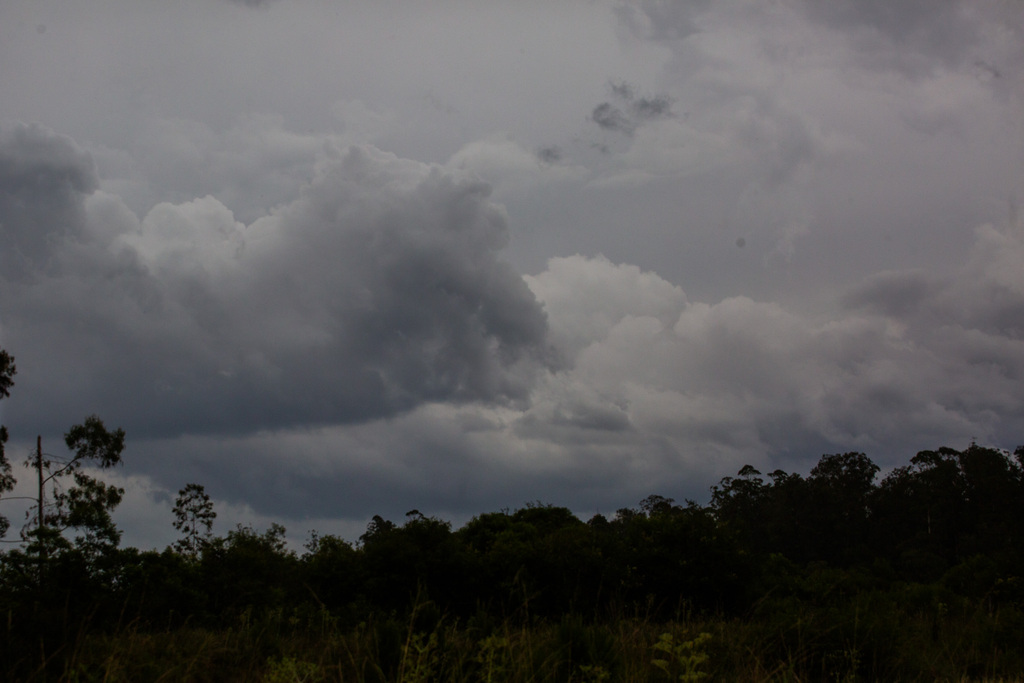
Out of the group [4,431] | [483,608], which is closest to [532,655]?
[483,608]

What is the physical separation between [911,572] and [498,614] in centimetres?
4236

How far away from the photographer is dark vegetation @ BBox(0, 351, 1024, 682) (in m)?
10.1

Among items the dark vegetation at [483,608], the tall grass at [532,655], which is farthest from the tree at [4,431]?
the tall grass at [532,655]

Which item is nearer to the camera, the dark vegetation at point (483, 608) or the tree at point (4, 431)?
the dark vegetation at point (483, 608)

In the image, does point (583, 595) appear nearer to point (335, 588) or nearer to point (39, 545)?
point (335, 588)

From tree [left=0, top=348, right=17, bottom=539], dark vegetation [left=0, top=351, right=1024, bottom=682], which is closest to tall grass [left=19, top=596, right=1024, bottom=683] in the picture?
dark vegetation [left=0, top=351, right=1024, bottom=682]

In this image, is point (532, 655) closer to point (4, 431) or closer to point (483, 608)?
point (483, 608)

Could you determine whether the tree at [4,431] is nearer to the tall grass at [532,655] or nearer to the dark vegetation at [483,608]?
the dark vegetation at [483,608]

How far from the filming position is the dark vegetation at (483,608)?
33.1 feet

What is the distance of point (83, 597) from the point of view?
2008cm

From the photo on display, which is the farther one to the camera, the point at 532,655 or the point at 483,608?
the point at 483,608

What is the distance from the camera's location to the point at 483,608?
17906mm

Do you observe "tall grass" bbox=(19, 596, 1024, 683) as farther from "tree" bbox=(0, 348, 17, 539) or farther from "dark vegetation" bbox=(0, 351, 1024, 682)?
"tree" bbox=(0, 348, 17, 539)

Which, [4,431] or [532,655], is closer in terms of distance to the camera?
[532,655]
